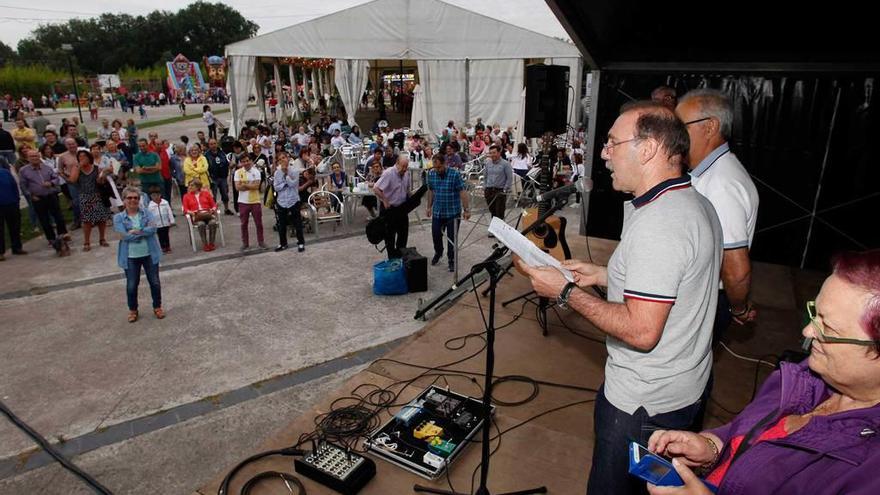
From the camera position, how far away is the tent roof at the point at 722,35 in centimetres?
506

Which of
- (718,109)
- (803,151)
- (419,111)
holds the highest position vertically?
(419,111)

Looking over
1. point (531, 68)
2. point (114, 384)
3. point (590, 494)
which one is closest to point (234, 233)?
point (114, 384)

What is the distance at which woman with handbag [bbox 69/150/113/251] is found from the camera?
8.31 meters

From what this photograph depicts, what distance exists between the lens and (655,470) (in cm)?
146

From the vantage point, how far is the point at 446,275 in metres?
7.52

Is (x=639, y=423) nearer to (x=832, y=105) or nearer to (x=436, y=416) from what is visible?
(x=436, y=416)

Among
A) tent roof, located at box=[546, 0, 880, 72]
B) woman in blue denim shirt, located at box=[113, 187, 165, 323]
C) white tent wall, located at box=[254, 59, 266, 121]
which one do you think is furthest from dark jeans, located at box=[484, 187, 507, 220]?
white tent wall, located at box=[254, 59, 266, 121]

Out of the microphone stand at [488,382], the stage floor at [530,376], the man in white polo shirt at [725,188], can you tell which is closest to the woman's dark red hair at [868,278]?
the microphone stand at [488,382]

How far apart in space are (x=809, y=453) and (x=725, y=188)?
1790 mm

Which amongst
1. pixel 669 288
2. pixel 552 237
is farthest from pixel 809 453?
pixel 552 237

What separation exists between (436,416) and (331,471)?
2.45ft

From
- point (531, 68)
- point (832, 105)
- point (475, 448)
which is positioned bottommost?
point (475, 448)

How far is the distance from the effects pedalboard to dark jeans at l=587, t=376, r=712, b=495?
135 cm

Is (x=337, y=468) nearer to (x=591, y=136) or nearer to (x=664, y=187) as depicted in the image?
(x=664, y=187)
